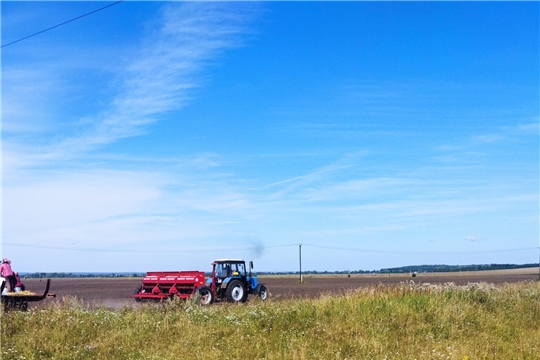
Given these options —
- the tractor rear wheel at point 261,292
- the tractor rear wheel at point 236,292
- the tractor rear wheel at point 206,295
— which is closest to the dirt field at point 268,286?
the tractor rear wheel at point 261,292

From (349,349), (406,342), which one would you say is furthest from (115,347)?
(406,342)

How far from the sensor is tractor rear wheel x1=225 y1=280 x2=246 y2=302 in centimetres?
2647

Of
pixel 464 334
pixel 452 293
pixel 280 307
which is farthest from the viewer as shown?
pixel 452 293

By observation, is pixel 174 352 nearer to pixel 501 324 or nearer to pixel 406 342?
pixel 406 342

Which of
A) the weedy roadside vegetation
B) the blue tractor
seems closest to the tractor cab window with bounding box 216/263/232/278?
the blue tractor

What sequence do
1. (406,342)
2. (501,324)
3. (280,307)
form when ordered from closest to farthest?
(406,342), (501,324), (280,307)

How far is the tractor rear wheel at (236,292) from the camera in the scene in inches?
1042

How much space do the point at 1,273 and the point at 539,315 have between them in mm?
17157

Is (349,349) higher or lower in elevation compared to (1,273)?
lower

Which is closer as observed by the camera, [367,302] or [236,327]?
[236,327]

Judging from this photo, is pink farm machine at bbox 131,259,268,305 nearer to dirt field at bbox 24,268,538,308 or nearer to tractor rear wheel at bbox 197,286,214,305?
tractor rear wheel at bbox 197,286,214,305

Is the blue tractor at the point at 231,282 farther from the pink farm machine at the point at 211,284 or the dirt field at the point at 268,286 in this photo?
the dirt field at the point at 268,286

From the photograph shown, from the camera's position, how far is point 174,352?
11.7 metres

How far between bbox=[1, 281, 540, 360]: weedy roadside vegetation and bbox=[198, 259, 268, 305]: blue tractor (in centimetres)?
933
